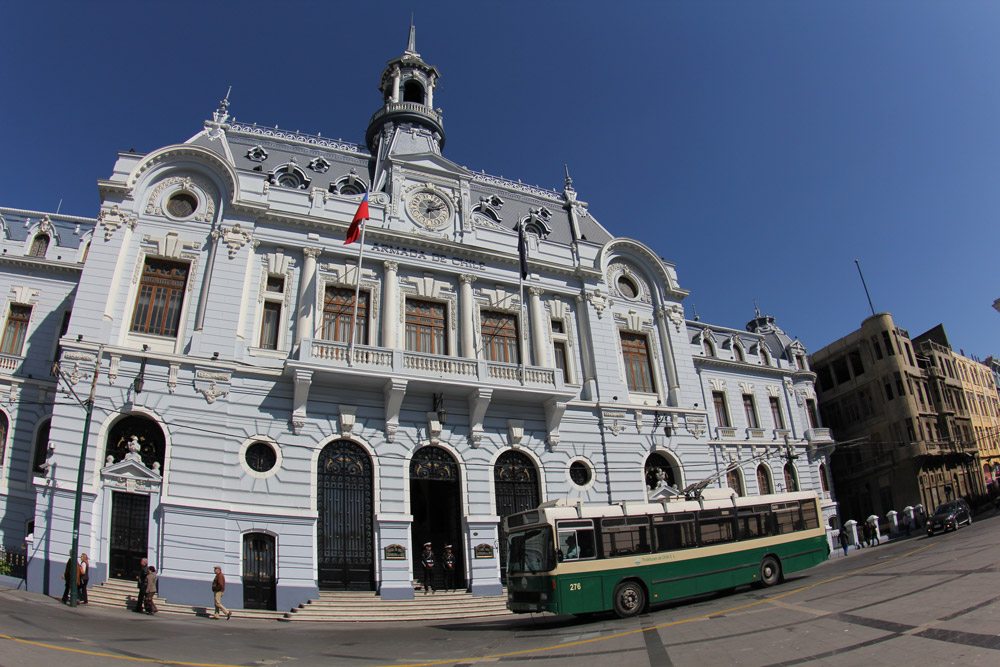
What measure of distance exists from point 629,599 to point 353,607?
30.6 ft

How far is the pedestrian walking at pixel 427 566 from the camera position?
75.5 feet

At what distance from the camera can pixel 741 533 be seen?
1922 centimetres

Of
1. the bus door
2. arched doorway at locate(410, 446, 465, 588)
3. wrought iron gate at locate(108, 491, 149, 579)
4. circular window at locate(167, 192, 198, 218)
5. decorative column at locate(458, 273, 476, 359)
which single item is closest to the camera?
the bus door

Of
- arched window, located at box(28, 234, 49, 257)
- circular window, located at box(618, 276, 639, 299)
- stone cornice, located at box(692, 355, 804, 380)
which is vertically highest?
arched window, located at box(28, 234, 49, 257)

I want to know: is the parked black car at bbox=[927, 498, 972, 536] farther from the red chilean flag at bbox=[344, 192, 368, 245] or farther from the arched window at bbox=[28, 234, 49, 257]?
the arched window at bbox=[28, 234, 49, 257]

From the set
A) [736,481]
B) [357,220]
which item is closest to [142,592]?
[357,220]

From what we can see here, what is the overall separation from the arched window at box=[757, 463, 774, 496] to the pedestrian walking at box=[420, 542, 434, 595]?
24.7 meters

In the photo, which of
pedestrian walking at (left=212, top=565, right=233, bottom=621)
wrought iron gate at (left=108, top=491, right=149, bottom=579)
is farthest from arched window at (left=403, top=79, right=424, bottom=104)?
pedestrian walking at (left=212, top=565, right=233, bottom=621)

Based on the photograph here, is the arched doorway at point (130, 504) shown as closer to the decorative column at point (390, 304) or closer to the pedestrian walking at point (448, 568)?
the decorative column at point (390, 304)

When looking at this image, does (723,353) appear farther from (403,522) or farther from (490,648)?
(490,648)

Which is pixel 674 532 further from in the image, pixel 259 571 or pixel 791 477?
pixel 791 477

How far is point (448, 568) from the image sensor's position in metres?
23.5

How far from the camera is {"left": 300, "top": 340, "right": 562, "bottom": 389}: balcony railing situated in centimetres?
2327

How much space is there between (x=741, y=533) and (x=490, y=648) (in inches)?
386
